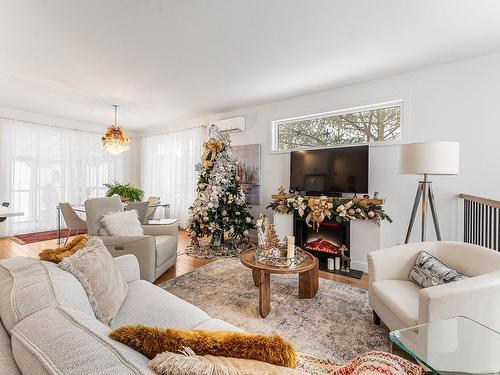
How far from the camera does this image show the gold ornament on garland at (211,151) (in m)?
4.32

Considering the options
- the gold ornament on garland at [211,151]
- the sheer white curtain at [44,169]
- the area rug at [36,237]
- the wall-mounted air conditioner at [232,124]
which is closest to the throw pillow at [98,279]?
the gold ornament on garland at [211,151]

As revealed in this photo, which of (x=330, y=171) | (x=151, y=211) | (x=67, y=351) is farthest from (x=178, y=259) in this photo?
(x=67, y=351)

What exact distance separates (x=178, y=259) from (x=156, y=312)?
239cm

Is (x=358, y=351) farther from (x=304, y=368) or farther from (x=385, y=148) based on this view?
(x=385, y=148)

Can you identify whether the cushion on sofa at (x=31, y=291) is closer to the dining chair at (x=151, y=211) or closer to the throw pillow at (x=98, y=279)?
the throw pillow at (x=98, y=279)

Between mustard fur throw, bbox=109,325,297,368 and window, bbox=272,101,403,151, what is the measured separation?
3.44 m

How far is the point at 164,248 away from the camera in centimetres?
299

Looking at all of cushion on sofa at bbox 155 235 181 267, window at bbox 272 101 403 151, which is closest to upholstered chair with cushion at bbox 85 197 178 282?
cushion on sofa at bbox 155 235 181 267

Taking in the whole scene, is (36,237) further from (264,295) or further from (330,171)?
(330,171)

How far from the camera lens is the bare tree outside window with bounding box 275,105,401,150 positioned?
3436 mm

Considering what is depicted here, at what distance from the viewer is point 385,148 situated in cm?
340

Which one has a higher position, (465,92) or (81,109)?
(81,109)

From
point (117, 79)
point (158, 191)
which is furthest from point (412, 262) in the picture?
point (158, 191)

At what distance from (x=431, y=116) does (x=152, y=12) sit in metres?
3.30
